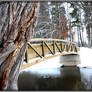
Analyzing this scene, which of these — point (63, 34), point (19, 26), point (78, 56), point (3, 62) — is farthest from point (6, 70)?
point (63, 34)

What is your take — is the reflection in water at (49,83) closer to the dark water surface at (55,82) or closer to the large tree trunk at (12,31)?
the dark water surface at (55,82)

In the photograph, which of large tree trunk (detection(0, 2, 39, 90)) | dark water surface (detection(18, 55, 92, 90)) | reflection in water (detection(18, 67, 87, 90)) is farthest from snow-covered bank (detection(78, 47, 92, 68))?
large tree trunk (detection(0, 2, 39, 90))

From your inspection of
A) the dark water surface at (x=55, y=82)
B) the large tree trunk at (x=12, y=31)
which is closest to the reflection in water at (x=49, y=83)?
the dark water surface at (x=55, y=82)

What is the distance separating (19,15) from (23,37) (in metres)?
0.35

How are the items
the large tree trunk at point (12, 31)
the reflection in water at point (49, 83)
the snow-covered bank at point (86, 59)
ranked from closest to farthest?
the large tree trunk at point (12, 31) < the reflection in water at point (49, 83) < the snow-covered bank at point (86, 59)

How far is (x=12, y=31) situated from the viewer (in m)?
1.63

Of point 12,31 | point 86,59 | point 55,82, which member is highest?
point 12,31

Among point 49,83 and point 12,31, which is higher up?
point 12,31

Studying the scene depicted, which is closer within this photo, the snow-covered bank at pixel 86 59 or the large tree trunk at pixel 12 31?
the large tree trunk at pixel 12 31

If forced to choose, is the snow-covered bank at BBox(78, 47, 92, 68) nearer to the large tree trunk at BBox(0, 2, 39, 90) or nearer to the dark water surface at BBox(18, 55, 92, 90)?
the dark water surface at BBox(18, 55, 92, 90)

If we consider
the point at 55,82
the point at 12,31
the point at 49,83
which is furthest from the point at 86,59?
the point at 12,31

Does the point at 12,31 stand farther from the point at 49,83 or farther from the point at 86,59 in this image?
the point at 86,59

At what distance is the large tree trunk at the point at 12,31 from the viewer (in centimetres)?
162

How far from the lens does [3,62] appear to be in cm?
175
